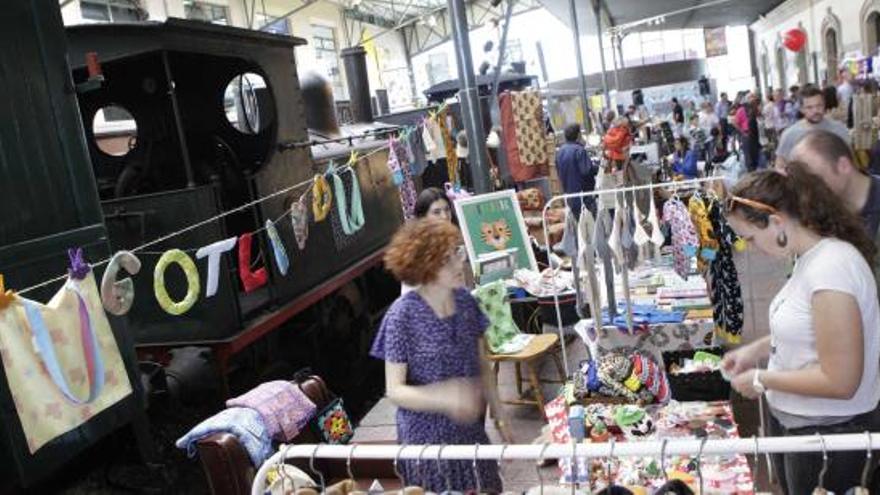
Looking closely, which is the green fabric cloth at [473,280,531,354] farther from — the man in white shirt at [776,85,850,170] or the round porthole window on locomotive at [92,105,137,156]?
the round porthole window on locomotive at [92,105,137,156]

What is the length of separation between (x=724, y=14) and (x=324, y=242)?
24951 millimetres

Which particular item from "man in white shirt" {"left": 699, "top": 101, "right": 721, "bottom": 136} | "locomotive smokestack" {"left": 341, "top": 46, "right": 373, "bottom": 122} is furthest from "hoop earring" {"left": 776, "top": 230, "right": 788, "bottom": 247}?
"man in white shirt" {"left": 699, "top": 101, "right": 721, "bottom": 136}

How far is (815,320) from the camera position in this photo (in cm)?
214

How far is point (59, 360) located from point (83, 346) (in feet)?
0.50

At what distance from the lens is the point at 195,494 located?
5309 mm

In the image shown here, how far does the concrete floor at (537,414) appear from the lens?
13.8 ft

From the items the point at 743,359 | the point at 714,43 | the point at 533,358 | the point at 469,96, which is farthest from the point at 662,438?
the point at 714,43

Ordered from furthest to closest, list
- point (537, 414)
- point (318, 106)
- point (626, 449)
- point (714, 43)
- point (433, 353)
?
1. point (714, 43)
2. point (318, 106)
3. point (537, 414)
4. point (433, 353)
5. point (626, 449)

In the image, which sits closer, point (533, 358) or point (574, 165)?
point (533, 358)

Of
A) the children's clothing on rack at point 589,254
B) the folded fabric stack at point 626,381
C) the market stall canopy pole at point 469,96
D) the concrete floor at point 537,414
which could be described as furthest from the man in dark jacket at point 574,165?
the folded fabric stack at point 626,381

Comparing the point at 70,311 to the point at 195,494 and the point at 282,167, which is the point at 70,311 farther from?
the point at 282,167

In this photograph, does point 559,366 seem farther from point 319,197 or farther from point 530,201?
point 530,201

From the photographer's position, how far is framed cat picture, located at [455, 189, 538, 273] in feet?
18.7

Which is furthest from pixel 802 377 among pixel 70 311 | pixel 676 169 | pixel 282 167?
pixel 676 169
